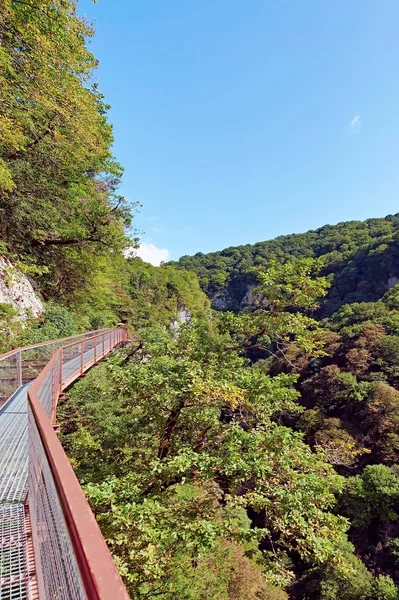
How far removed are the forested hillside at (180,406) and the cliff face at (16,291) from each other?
0.25 meters

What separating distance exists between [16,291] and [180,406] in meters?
8.24

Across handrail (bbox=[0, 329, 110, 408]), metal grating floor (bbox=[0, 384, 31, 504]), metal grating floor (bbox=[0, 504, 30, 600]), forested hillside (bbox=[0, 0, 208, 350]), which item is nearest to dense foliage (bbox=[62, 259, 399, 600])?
metal grating floor (bbox=[0, 384, 31, 504])

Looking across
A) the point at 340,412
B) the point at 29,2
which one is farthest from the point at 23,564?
the point at 340,412

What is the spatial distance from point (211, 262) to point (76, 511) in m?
101

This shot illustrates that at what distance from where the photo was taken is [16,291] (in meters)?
10.9

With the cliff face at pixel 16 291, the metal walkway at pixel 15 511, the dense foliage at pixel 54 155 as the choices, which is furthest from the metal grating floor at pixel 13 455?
the cliff face at pixel 16 291

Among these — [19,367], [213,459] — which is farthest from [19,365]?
[213,459]

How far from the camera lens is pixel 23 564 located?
2.10m

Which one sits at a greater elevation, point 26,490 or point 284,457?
point 26,490

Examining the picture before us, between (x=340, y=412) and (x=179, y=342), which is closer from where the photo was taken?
(x=179, y=342)

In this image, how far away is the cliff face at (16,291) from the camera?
1013 cm

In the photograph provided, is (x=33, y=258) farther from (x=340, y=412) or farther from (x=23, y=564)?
(x=340, y=412)

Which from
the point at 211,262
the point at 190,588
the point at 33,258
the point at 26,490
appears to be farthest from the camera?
the point at 211,262

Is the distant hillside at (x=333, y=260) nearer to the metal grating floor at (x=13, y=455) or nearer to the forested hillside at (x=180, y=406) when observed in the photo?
the forested hillside at (x=180, y=406)
